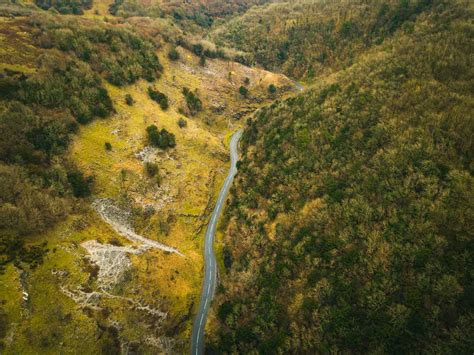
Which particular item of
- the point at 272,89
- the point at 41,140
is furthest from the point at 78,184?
the point at 272,89

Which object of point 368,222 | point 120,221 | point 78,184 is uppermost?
point 368,222

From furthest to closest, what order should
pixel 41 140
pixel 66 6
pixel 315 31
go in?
1. pixel 315 31
2. pixel 66 6
3. pixel 41 140

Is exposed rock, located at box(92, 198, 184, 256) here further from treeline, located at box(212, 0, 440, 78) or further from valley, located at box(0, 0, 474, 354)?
treeline, located at box(212, 0, 440, 78)

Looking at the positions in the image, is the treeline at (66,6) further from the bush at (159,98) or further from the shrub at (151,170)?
the shrub at (151,170)

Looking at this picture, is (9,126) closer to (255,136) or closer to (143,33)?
(255,136)

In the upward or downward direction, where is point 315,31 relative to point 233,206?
upward

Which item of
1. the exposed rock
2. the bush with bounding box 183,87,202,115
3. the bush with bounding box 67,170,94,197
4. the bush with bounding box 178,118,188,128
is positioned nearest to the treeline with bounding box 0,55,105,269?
the bush with bounding box 67,170,94,197

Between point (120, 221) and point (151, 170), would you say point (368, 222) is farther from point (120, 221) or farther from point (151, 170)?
point (151, 170)
